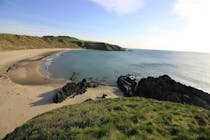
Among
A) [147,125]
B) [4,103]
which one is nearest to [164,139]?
[147,125]

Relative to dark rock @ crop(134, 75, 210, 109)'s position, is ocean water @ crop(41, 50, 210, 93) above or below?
below

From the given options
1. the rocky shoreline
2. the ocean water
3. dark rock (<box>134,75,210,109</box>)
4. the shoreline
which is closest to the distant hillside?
the ocean water

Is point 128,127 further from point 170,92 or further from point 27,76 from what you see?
point 27,76

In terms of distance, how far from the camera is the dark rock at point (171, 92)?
1806 cm

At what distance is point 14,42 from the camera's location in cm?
8469

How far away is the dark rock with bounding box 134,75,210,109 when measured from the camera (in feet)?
59.3

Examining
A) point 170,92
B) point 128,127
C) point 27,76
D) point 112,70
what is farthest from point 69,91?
point 112,70

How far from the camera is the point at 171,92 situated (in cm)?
1977

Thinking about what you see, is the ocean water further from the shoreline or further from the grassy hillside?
the grassy hillside

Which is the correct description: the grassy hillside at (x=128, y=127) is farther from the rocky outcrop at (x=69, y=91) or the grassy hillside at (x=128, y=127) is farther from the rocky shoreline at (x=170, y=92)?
the rocky outcrop at (x=69, y=91)

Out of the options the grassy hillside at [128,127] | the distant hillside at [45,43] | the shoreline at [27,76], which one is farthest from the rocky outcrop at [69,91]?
the distant hillside at [45,43]

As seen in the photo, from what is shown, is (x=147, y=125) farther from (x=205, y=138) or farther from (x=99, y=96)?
(x=99, y=96)

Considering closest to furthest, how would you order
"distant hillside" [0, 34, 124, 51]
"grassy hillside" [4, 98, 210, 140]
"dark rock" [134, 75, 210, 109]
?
"grassy hillside" [4, 98, 210, 140]
"dark rock" [134, 75, 210, 109]
"distant hillside" [0, 34, 124, 51]

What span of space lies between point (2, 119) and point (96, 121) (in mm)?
9207
